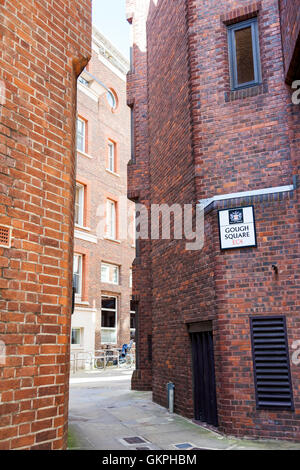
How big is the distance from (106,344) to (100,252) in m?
5.05

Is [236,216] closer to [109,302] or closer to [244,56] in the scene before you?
[244,56]

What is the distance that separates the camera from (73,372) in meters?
19.8

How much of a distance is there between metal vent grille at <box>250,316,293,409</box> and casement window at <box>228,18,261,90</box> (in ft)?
14.6

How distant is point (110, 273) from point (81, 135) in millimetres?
7960

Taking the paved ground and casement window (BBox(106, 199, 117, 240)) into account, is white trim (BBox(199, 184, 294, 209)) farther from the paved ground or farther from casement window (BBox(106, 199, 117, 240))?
casement window (BBox(106, 199, 117, 240))

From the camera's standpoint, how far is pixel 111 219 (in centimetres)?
2577

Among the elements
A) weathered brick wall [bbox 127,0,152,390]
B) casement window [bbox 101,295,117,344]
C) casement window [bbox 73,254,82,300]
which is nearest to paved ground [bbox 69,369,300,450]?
weathered brick wall [bbox 127,0,152,390]

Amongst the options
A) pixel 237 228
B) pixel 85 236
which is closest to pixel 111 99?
pixel 85 236

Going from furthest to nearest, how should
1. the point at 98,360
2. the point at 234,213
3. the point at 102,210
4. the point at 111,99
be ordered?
the point at 111,99, the point at 102,210, the point at 98,360, the point at 234,213

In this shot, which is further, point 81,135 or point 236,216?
point 81,135

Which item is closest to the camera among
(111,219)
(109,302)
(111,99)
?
(109,302)

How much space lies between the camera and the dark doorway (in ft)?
25.3

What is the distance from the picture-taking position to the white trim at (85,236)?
22.0 meters

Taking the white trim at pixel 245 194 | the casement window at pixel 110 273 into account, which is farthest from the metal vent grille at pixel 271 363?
the casement window at pixel 110 273
